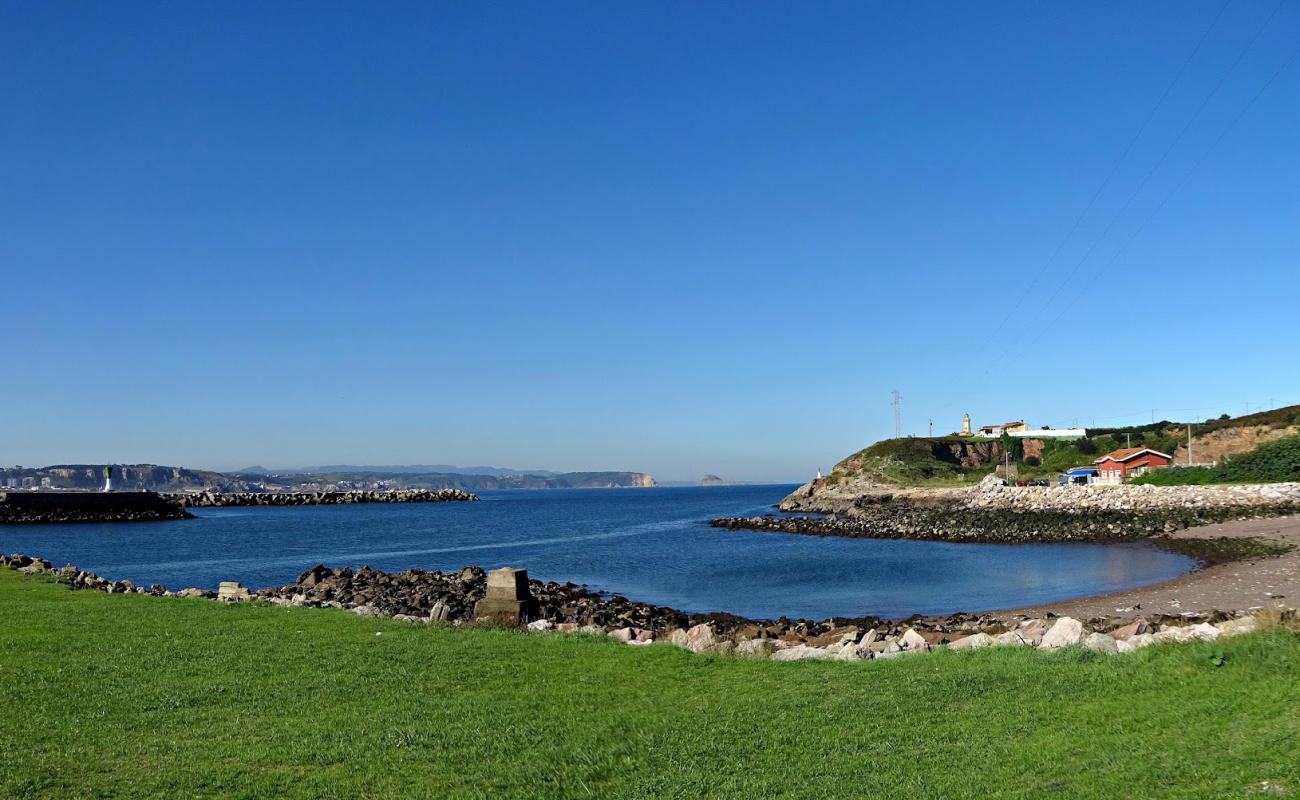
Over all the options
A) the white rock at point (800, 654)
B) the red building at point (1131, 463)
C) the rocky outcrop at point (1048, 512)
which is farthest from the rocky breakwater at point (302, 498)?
the white rock at point (800, 654)

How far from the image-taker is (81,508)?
95.9 m

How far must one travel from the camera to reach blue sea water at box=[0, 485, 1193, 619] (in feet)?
107

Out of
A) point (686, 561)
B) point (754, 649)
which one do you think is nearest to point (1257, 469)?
point (686, 561)

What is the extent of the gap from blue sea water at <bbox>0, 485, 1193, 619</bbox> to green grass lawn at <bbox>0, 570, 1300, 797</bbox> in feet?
58.7

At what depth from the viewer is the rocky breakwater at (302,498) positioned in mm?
139625

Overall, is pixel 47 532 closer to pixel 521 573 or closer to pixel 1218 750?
pixel 521 573

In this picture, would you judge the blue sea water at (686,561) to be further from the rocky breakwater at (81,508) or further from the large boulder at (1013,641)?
the large boulder at (1013,641)

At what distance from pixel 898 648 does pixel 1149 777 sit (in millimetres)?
7592

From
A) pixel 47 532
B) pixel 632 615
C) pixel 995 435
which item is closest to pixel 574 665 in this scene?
pixel 632 615

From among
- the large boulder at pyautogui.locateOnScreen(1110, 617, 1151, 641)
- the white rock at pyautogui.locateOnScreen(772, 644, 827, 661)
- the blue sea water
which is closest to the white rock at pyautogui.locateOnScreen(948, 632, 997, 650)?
the white rock at pyautogui.locateOnScreen(772, 644, 827, 661)

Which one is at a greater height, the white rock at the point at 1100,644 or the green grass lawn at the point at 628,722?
the green grass lawn at the point at 628,722

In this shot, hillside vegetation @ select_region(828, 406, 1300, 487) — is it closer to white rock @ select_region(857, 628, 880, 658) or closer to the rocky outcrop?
the rocky outcrop

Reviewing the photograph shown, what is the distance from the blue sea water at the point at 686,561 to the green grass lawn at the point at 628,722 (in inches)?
705

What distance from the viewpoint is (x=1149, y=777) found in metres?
6.81
